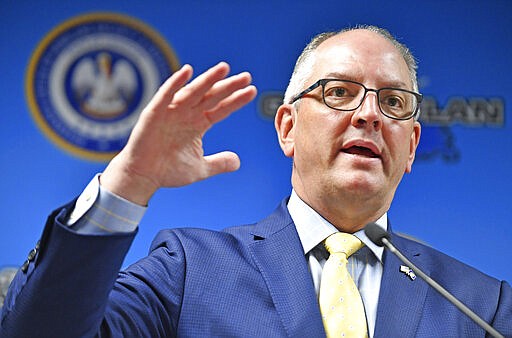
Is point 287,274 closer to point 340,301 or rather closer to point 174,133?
point 340,301

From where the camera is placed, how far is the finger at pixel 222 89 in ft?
3.67

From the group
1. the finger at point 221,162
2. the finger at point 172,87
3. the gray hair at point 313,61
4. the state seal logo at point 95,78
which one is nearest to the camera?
the finger at point 172,87

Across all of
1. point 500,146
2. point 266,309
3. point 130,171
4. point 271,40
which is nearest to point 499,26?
point 500,146

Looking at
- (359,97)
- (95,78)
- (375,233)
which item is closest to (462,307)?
(375,233)

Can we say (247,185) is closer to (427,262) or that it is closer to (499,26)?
(499,26)

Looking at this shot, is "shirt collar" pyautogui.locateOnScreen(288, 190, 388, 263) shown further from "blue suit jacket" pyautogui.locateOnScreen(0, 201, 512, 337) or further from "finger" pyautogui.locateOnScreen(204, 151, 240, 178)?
"finger" pyautogui.locateOnScreen(204, 151, 240, 178)

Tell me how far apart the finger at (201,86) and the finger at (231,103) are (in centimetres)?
4

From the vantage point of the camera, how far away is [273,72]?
3242 mm

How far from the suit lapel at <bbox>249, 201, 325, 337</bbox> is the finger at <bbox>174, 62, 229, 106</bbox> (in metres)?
0.58

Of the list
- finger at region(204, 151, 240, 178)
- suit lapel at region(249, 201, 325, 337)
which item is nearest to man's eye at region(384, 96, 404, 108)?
suit lapel at region(249, 201, 325, 337)

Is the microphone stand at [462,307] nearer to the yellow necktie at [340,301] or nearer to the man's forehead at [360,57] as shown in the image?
the yellow necktie at [340,301]

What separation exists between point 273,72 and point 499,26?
95 centimetres

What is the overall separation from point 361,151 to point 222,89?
64 cm

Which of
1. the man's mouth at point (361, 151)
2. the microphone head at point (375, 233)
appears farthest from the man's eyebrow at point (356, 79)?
the microphone head at point (375, 233)
